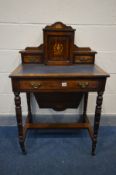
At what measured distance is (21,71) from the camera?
4.46 feet

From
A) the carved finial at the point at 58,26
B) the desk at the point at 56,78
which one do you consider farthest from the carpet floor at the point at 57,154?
the carved finial at the point at 58,26

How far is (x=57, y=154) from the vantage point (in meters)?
1.64

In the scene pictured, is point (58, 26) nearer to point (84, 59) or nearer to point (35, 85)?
point (84, 59)

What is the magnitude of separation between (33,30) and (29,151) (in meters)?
1.19

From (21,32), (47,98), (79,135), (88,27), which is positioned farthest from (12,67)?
(79,135)

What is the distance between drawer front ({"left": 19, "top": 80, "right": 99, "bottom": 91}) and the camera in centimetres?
130

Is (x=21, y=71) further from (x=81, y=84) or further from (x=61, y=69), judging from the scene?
(x=81, y=84)

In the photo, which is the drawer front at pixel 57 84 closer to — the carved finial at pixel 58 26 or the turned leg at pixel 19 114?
the turned leg at pixel 19 114

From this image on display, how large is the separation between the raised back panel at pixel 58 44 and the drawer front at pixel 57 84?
12.8 inches

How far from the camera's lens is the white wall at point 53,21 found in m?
1.57

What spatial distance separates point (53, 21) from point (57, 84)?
0.68 meters

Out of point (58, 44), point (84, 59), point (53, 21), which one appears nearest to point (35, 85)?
point (58, 44)

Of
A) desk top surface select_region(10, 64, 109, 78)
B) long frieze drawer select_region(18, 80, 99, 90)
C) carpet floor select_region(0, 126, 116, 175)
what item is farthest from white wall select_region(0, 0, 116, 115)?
carpet floor select_region(0, 126, 116, 175)

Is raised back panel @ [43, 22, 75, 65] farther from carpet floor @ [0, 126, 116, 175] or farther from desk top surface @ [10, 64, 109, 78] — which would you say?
carpet floor @ [0, 126, 116, 175]
